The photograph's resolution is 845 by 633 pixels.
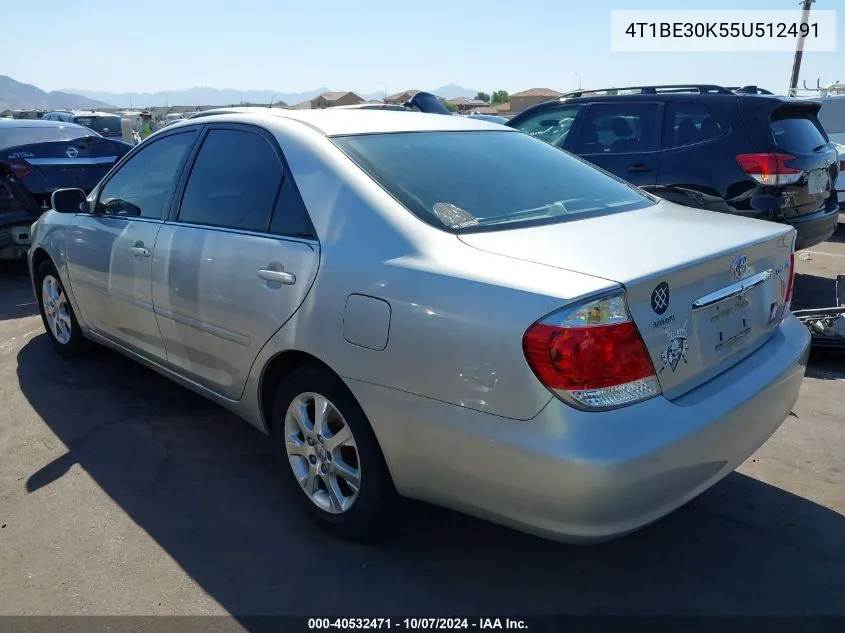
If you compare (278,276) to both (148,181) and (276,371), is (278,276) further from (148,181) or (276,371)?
(148,181)

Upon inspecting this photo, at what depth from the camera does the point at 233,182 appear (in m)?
3.36

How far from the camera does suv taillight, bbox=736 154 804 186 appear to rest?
5.74 m

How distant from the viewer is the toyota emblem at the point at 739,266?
2.58m

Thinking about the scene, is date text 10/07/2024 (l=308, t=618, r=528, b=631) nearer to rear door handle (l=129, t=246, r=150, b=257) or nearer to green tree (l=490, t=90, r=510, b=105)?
rear door handle (l=129, t=246, r=150, b=257)

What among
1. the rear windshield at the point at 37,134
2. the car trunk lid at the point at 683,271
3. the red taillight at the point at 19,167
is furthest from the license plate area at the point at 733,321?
the rear windshield at the point at 37,134

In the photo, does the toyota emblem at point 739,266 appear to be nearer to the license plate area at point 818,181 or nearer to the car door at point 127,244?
the car door at point 127,244

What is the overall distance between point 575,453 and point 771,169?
4.57 m

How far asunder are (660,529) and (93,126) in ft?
93.0

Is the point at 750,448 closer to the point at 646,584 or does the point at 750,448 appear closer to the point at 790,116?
the point at 646,584

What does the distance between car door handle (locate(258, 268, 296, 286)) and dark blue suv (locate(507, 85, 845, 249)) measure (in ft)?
13.7

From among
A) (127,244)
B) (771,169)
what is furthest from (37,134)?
(771,169)

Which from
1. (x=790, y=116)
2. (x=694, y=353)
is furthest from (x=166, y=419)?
(x=790, y=116)

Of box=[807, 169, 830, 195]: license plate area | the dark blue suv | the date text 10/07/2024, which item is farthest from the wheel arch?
box=[807, 169, 830, 195]: license plate area

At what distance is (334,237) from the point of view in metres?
2.74
